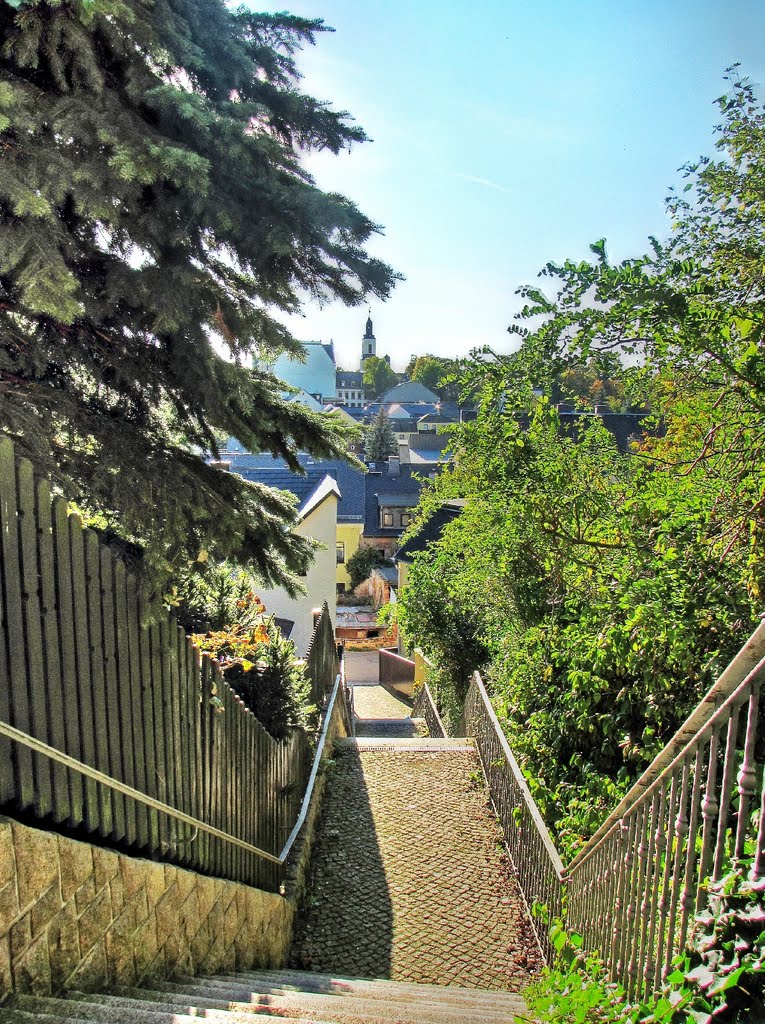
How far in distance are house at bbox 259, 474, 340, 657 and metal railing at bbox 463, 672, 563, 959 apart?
26.5 ft

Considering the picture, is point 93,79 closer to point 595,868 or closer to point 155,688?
point 155,688

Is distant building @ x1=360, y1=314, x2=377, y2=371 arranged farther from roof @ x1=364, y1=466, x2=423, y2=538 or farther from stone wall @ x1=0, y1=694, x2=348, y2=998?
stone wall @ x1=0, y1=694, x2=348, y2=998

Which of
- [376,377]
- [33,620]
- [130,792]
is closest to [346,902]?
[130,792]

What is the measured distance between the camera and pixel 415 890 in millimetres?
5727

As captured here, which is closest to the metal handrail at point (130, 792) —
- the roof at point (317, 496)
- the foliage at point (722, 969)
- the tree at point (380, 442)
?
the foliage at point (722, 969)

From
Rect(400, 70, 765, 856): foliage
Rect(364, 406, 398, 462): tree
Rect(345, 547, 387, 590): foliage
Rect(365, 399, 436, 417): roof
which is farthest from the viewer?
Rect(365, 399, 436, 417): roof

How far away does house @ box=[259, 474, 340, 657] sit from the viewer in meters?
15.9

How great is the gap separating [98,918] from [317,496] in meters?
14.6

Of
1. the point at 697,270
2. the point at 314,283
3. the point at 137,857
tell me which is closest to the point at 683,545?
the point at 697,270

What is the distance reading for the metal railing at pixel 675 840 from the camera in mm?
1990

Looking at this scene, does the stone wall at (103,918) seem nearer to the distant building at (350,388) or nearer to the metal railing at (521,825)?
the metal railing at (521,825)

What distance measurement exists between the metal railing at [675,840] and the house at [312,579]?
1188cm

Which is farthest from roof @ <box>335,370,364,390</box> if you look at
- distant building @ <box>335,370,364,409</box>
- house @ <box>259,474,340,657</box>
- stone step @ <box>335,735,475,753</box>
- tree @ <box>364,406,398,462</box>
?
stone step @ <box>335,735,475,753</box>

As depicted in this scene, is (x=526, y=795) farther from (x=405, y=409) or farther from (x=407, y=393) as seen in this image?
(x=407, y=393)
